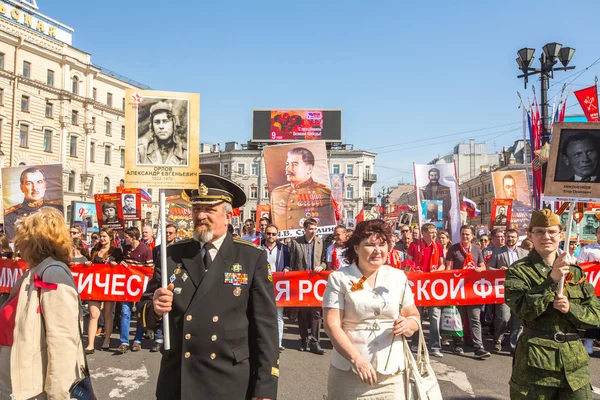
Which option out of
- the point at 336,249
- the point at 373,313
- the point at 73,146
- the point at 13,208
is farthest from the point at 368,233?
the point at 73,146

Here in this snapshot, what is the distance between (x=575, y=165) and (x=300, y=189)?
24.2ft

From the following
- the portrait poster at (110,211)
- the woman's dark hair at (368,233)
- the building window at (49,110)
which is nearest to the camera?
the woman's dark hair at (368,233)

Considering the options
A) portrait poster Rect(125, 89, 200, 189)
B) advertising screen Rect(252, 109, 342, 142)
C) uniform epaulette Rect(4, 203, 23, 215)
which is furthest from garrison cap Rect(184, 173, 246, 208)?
advertising screen Rect(252, 109, 342, 142)

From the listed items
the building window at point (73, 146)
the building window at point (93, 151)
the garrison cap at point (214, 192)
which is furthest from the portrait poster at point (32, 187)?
the building window at point (93, 151)

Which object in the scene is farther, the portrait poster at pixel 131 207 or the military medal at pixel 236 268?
the portrait poster at pixel 131 207

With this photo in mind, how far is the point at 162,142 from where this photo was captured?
3.68 m

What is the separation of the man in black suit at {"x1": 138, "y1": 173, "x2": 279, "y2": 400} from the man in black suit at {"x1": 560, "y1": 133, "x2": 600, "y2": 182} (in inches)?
105

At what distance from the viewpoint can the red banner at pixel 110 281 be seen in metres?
9.12

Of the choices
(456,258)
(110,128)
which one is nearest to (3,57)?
(110,128)

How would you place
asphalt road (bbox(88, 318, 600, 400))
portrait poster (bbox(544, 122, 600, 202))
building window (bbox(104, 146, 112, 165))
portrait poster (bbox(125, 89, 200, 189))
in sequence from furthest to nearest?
building window (bbox(104, 146, 112, 165))
asphalt road (bbox(88, 318, 600, 400))
portrait poster (bbox(544, 122, 600, 202))
portrait poster (bbox(125, 89, 200, 189))

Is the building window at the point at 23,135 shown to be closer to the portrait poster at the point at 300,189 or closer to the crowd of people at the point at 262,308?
the portrait poster at the point at 300,189

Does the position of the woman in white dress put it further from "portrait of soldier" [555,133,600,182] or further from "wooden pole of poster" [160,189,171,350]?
"portrait of soldier" [555,133,600,182]

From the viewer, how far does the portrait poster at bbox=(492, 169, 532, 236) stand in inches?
679

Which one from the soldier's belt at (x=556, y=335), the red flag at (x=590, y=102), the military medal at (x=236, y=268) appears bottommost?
the soldier's belt at (x=556, y=335)
